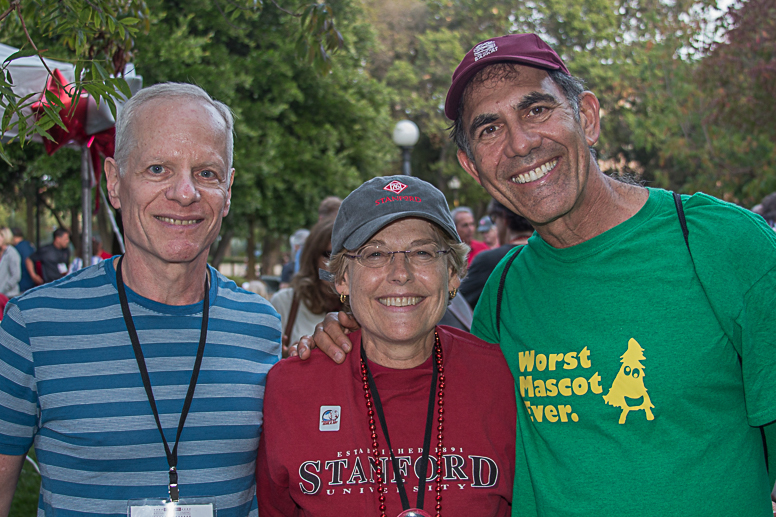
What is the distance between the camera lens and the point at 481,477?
207cm

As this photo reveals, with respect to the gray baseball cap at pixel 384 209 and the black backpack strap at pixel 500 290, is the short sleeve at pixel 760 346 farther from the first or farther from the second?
the gray baseball cap at pixel 384 209

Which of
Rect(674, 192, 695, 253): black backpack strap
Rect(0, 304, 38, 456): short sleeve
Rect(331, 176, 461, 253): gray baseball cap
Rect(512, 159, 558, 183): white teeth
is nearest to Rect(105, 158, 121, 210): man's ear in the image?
Rect(0, 304, 38, 456): short sleeve

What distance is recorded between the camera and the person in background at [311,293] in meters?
4.37

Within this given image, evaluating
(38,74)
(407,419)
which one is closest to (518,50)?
(407,419)

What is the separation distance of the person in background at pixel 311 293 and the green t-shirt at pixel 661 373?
2.47 metres

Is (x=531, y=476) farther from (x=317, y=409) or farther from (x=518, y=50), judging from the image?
(x=518, y=50)

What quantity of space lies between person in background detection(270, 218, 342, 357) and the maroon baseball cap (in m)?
2.24

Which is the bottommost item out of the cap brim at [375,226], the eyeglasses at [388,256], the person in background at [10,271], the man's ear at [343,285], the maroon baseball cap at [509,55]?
the man's ear at [343,285]

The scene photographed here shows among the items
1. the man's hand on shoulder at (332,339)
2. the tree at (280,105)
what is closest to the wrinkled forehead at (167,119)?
the man's hand on shoulder at (332,339)

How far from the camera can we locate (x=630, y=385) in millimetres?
1901

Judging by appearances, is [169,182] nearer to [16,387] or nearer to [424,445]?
[16,387]

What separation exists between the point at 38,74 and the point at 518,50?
148 inches

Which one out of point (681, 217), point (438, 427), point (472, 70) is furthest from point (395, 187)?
point (681, 217)

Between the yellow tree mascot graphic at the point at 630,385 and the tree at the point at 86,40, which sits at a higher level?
Answer: the tree at the point at 86,40
